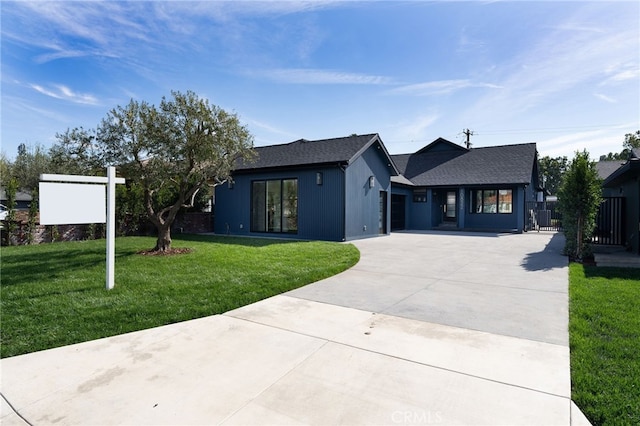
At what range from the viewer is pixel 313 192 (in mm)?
13672

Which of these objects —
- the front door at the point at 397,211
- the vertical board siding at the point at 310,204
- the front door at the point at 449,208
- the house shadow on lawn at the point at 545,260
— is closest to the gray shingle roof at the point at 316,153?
the vertical board siding at the point at 310,204

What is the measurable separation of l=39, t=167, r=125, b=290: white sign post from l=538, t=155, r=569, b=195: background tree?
63.1 m

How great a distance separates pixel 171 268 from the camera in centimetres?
730

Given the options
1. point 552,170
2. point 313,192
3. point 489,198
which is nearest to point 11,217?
point 313,192

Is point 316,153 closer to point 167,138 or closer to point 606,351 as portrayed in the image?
point 167,138

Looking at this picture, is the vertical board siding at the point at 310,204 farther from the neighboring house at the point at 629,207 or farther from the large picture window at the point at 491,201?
the large picture window at the point at 491,201

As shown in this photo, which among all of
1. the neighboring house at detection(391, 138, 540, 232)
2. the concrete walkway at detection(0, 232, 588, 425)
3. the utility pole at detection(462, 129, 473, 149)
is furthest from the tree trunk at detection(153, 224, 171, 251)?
the utility pole at detection(462, 129, 473, 149)

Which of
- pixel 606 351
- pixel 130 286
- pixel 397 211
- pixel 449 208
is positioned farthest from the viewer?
pixel 449 208

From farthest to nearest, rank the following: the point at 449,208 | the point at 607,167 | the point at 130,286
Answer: the point at 607,167
the point at 449,208
the point at 130,286

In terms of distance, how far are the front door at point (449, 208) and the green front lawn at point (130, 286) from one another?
14.2 meters

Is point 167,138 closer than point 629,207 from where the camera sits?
Yes

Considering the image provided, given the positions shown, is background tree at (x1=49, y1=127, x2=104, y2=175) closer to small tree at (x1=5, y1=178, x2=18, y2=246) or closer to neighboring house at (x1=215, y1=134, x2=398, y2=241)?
small tree at (x1=5, y1=178, x2=18, y2=246)

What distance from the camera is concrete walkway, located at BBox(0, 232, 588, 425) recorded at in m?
2.36

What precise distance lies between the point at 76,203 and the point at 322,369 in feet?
15.5
